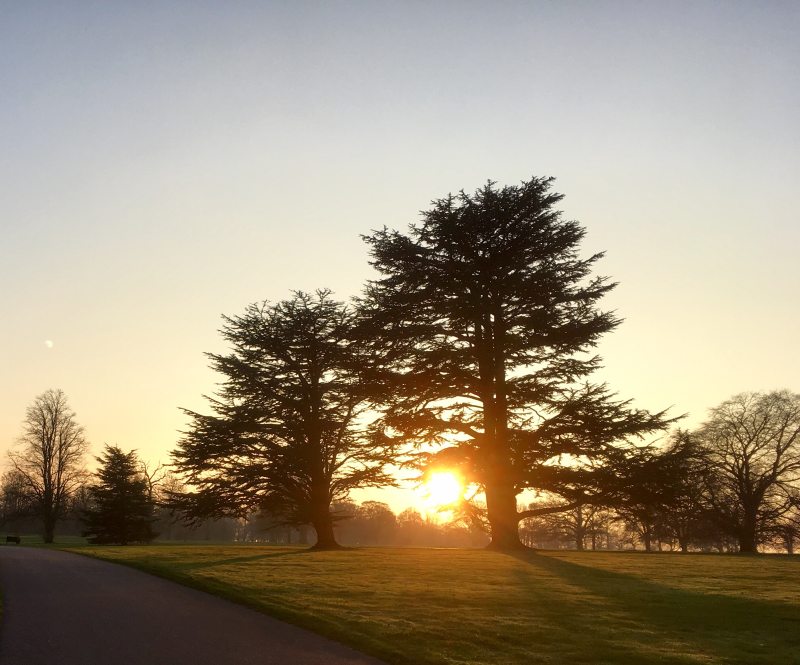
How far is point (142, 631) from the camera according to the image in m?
9.38

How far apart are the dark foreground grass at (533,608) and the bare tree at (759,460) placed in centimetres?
3212

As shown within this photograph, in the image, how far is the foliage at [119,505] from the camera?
1785 inches

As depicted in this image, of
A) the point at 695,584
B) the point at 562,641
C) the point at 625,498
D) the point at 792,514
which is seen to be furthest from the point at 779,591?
the point at 792,514

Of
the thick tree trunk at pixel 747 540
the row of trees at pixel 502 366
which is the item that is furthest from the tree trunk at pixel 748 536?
the row of trees at pixel 502 366

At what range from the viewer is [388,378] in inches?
950

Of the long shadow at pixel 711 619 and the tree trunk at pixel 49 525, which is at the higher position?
the long shadow at pixel 711 619

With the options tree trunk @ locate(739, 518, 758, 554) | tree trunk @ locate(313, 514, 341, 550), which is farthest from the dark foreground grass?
tree trunk @ locate(739, 518, 758, 554)

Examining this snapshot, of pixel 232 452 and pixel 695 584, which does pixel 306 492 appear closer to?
pixel 232 452

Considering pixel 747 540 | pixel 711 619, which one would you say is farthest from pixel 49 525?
pixel 711 619

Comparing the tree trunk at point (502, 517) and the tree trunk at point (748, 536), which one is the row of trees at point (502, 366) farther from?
the tree trunk at point (748, 536)

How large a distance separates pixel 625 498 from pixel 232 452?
1890 centimetres

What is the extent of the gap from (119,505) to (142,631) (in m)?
41.0

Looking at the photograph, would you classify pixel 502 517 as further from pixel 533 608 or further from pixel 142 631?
pixel 142 631

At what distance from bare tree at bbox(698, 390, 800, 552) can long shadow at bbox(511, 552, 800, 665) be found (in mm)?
37617
